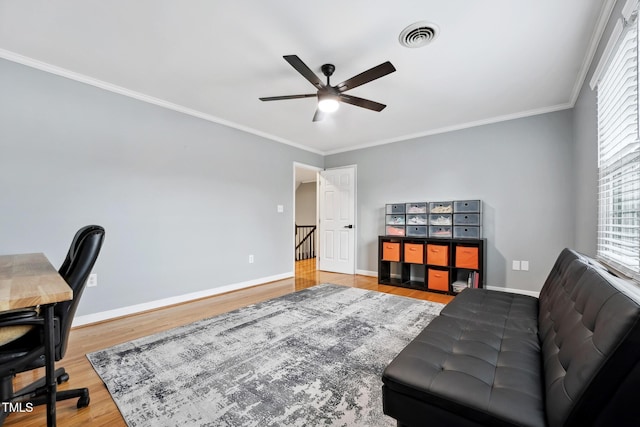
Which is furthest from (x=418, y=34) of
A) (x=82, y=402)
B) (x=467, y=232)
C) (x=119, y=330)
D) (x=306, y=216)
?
(x=306, y=216)

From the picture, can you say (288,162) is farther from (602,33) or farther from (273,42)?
(602,33)

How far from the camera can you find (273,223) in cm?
462

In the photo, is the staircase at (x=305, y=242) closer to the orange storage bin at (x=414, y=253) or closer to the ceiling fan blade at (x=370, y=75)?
the orange storage bin at (x=414, y=253)

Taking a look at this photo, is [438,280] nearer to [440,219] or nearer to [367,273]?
[440,219]

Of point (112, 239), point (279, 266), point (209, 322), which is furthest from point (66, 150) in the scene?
point (279, 266)

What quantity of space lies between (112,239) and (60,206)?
520 millimetres

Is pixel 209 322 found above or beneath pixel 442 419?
beneath

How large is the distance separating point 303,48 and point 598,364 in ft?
8.09

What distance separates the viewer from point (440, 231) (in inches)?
162

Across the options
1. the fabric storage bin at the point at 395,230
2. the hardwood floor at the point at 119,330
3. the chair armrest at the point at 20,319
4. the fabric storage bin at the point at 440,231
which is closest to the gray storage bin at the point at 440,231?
the fabric storage bin at the point at 440,231

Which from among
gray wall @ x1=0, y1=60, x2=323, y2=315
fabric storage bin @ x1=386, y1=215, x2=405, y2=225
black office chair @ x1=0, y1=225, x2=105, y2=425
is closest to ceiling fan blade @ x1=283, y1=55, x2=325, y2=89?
black office chair @ x1=0, y1=225, x2=105, y2=425

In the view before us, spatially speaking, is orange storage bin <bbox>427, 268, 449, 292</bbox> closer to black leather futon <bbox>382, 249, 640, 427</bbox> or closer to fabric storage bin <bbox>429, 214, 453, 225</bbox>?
fabric storage bin <bbox>429, 214, 453, 225</bbox>

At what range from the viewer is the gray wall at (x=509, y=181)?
11.3ft

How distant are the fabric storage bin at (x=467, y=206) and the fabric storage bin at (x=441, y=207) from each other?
7 centimetres
